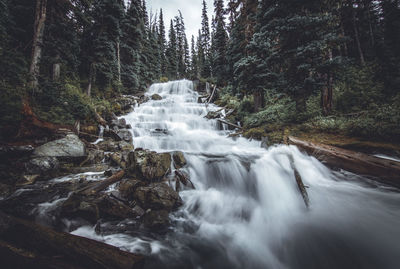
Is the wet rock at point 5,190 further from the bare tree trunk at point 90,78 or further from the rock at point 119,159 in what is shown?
the bare tree trunk at point 90,78

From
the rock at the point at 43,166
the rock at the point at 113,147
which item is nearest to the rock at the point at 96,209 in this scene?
the rock at the point at 43,166

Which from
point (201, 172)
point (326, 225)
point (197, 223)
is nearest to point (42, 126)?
point (201, 172)

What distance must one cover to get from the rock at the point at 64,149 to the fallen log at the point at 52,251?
4.97 metres

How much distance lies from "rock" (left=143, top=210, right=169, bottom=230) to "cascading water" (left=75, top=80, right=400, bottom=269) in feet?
0.96

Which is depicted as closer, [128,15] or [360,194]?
[360,194]

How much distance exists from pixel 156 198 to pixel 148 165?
4.90ft

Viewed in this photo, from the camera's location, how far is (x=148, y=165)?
17.4ft

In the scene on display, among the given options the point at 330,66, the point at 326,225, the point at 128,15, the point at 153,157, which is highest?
the point at 128,15

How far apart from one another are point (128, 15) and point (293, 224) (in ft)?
94.2

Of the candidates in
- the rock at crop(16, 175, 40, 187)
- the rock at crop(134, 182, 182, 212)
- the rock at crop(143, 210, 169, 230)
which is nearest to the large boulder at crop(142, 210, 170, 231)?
the rock at crop(143, 210, 169, 230)

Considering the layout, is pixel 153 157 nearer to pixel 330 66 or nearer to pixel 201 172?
pixel 201 172

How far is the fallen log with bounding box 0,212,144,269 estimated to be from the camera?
1430 millimetres

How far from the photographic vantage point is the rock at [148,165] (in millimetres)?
5105

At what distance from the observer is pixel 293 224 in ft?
12.4
